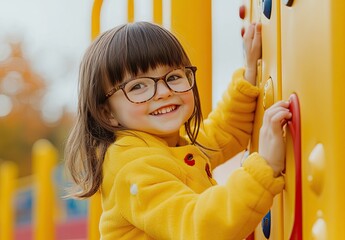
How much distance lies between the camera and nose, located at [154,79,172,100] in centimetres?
114

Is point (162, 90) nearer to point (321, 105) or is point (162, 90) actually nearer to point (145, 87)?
point (145, 87)

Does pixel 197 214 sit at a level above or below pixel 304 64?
below

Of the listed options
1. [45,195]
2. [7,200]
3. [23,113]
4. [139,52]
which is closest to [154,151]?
[139,52]

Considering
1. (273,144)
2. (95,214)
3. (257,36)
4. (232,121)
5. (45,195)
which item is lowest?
(45,195)

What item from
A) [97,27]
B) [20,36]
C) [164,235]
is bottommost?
[20,36]

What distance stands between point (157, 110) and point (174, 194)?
206mm

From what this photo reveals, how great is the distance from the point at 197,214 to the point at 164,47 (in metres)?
0.38

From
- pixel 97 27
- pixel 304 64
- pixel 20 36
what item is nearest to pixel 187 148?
pixel 304 64

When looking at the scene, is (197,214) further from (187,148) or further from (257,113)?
(257,113)

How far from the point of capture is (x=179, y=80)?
120cm

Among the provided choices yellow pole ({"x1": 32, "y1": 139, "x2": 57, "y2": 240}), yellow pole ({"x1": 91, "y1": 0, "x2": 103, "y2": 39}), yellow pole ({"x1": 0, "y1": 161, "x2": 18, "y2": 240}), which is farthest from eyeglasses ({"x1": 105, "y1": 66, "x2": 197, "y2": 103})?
yellow pole ({"x1": 0, "y1": 161, "x2": 18, "y2": 240})

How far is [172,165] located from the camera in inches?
42.9

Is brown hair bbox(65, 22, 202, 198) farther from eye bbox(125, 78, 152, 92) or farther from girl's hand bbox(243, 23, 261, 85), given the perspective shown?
girl's hand bbox(243, 23, 261, 85)

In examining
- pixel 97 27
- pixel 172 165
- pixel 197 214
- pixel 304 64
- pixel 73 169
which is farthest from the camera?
pixel 97 27
